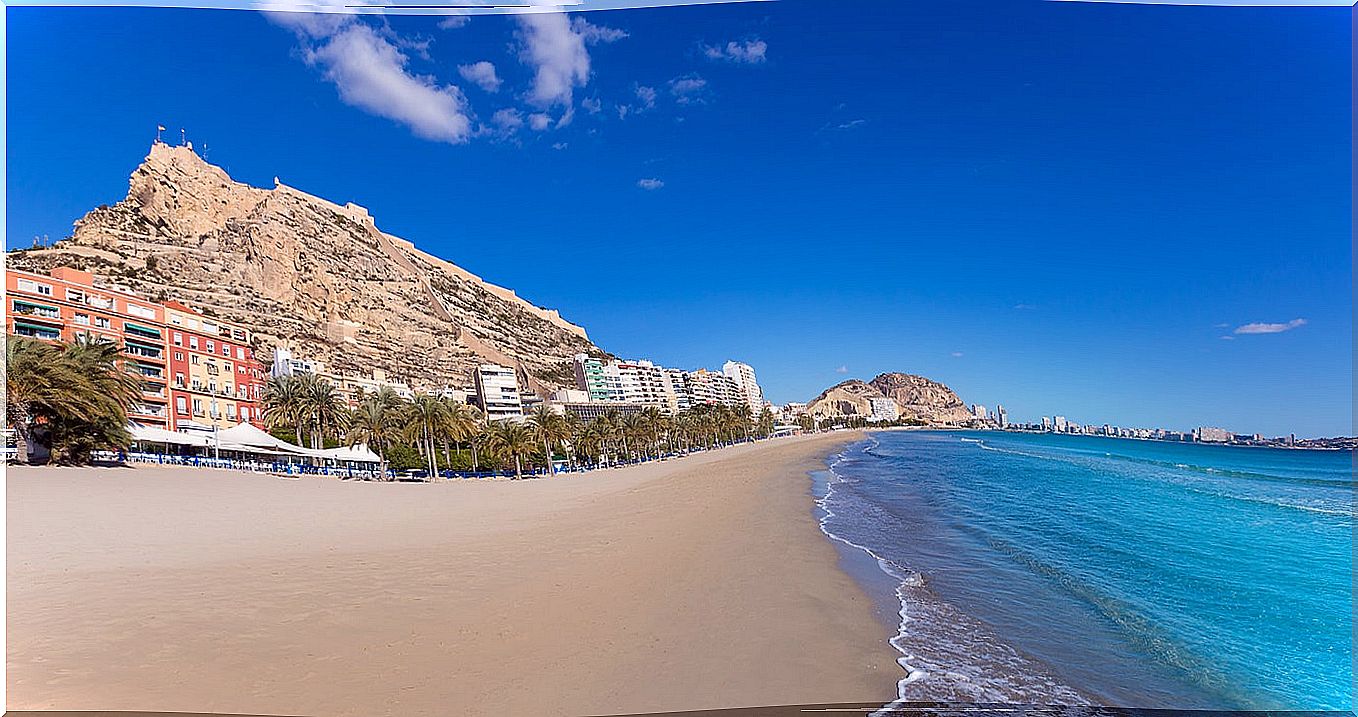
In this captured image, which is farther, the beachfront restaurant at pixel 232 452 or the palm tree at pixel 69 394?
the beachfront restaurant at pixel 232 452

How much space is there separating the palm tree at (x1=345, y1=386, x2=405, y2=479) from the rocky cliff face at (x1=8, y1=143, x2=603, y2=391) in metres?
4.89

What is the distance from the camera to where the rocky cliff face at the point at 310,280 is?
628 inches

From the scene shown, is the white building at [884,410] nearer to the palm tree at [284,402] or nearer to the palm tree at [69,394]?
the palm tree at [284,402]

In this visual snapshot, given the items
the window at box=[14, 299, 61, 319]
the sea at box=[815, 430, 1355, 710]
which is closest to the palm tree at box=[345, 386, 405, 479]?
the window at box=[14, 299, 61, 319]

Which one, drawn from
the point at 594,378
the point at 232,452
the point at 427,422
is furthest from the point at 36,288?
the point at 594,378

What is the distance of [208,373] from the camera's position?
1509cm

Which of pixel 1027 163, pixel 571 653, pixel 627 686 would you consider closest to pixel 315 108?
pixel 571 653

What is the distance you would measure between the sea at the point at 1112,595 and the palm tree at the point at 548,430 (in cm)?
1401

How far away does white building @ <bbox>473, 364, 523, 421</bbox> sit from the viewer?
29.2 metres

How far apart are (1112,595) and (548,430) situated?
21272 mm

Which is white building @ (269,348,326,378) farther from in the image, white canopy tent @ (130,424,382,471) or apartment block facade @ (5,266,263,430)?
apartment block facade @ (5,266,263,430)

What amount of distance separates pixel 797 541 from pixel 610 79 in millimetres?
5203

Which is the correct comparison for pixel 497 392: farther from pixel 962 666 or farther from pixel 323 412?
pixel 962 666

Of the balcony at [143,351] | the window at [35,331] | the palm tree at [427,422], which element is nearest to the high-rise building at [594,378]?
the palm tree at [427,422]
